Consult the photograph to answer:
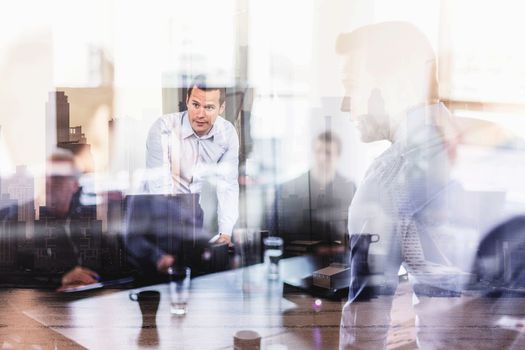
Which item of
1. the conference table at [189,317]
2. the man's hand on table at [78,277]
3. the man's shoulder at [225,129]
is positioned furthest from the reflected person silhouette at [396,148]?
the man's hand on table at [78,277]

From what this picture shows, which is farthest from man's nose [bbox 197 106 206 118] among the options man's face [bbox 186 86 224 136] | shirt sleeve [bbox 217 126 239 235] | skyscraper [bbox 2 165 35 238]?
skyscraper [bbox 2 165 35 238]

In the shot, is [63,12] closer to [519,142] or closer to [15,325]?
[15,325]

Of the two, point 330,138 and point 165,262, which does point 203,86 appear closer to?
point 330,138

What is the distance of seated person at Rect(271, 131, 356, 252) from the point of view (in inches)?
92.0

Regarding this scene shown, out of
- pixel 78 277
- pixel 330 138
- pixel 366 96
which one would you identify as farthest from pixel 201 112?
pixel 78 277

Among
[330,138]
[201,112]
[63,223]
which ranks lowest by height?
[63,223]

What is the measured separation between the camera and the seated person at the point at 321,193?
2.34 m

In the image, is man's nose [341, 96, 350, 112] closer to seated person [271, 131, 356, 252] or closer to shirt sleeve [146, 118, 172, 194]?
seated person [271, 131, 356, 252]

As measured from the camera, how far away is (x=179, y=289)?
8.34 ft

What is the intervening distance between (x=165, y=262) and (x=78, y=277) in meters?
0.59

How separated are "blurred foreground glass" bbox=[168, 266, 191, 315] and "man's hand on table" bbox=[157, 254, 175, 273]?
1.2 inches

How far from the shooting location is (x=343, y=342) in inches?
74.2

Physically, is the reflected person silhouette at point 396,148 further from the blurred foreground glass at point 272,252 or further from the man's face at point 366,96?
the blurred foreground glass at point 272,252

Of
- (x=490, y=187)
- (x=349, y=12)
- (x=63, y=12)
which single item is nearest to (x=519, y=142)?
(x=490, y=187)
